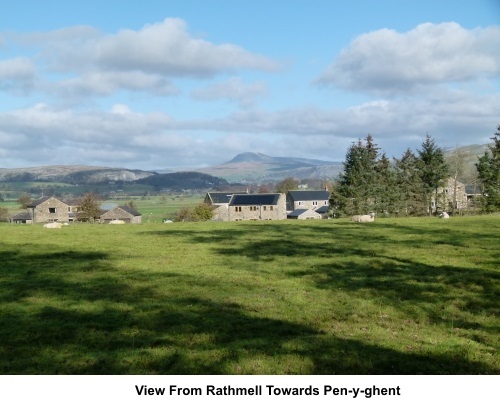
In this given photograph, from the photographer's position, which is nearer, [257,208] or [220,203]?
[257,208]

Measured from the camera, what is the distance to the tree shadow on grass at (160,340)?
9.85 metres

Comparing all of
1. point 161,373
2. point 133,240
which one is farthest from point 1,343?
point 133,240

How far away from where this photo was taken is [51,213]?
12862 centimetres

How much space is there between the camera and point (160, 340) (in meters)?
11.6

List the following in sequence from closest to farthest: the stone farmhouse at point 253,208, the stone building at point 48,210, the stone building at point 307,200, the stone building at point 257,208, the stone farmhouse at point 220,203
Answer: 1. the stone building at point 48,210
2. the stone building at point 257,208
3. the stone farmhouse at point 253,208
4. the stone farmhouse at point 220,203
5. the stone building at point 307,200

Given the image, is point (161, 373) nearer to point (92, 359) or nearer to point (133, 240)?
point (92, 359)

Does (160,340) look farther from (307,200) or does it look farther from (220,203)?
(307,200)

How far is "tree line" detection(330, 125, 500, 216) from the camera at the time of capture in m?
84.9

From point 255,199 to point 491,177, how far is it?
236ft

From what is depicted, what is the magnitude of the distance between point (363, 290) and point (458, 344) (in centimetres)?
550

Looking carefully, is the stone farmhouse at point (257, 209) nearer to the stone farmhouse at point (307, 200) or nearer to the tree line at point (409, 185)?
the stone farmhouse at point (307, 200)

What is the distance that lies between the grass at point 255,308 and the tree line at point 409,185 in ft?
200

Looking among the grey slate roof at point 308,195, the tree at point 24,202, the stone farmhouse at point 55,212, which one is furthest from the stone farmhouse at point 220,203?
the tree at point 24,202

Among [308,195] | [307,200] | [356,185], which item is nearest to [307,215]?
[307,200]
